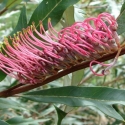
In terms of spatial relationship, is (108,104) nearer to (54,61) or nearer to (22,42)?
(54,61)

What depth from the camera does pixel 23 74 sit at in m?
0.84

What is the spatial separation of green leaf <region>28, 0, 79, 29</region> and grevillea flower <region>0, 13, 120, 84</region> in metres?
0.06

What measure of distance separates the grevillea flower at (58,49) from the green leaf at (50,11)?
2.3 inches

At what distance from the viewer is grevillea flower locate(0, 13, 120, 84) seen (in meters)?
0.71

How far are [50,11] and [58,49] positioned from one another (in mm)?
208

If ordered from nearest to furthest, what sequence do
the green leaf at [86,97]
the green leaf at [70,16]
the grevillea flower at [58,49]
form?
the grevillea flower at [58,49] → the green leaf at [86,97] → the green leaf at [70,16]

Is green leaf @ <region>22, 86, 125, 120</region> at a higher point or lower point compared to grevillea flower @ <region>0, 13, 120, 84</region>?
lower

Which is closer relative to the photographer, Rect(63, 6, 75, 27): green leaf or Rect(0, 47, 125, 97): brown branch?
Rect(0, 47, 125, 97): brown branch

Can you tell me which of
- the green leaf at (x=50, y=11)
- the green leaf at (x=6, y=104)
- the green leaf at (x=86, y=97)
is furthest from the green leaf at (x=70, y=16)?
the green leaf at (x=6, y=104)

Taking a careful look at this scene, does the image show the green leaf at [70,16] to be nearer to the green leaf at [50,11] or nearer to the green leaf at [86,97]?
the green leaf at [50,11]

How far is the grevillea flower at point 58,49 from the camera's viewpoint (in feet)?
2.33

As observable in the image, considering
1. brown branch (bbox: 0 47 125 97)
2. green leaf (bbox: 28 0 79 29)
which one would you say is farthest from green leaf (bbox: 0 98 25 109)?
green leaf (bbox: 28 0 79 29)

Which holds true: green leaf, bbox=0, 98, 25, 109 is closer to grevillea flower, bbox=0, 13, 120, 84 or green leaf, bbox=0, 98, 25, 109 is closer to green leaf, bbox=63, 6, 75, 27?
grevillea flower, bbox=0, 13, 120, 84

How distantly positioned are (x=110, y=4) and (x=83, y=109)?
0.99 m
